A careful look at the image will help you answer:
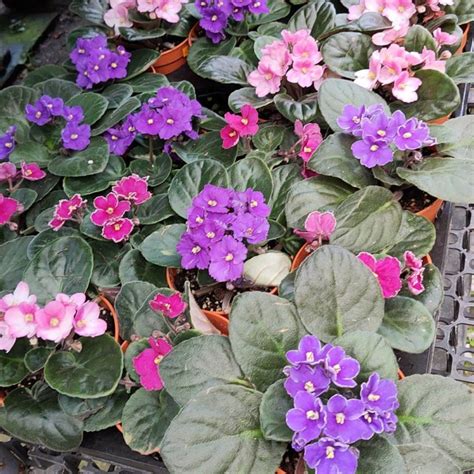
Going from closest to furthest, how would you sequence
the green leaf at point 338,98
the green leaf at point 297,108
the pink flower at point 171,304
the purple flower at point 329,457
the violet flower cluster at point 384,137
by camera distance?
the purple flower at point 329,457 < the pink flower at point 171,304 < the violet flower cluster at point 384,137 < the green leaf at point 338,98 < the green leaf at point 297,108

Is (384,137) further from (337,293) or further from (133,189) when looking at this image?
(133,189)

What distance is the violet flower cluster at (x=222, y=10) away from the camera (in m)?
1.68

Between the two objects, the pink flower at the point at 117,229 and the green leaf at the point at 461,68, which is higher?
the pink flower at the point at 117,229

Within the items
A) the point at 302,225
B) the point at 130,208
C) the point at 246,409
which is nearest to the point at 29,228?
the point at 130,208

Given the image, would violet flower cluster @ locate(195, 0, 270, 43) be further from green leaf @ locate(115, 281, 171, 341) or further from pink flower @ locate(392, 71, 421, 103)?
green leaf @ locate(115, 281, 171, 341)

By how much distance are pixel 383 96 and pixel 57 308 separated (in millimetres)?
871

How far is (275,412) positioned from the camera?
0.88m

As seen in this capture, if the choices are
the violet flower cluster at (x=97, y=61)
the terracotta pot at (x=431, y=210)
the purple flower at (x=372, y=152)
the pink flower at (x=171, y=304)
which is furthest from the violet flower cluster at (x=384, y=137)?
the violet flower cluster at (x=97, y=61)

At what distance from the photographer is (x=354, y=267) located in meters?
0.97

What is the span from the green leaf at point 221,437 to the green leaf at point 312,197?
0.41m

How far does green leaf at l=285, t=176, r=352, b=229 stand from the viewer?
1203 mm

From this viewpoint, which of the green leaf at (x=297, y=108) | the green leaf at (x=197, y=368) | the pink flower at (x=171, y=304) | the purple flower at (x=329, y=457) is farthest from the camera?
the green leaf at (x=297, y=108)

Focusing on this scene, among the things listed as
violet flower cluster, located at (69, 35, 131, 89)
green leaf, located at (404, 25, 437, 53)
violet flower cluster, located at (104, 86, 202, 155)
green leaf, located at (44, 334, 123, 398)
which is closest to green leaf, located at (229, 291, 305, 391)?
green leaf, located at (44, 334, 123, 398)

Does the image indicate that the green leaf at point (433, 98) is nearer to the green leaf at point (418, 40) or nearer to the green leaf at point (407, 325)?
the green leaf at point (418, 40)
